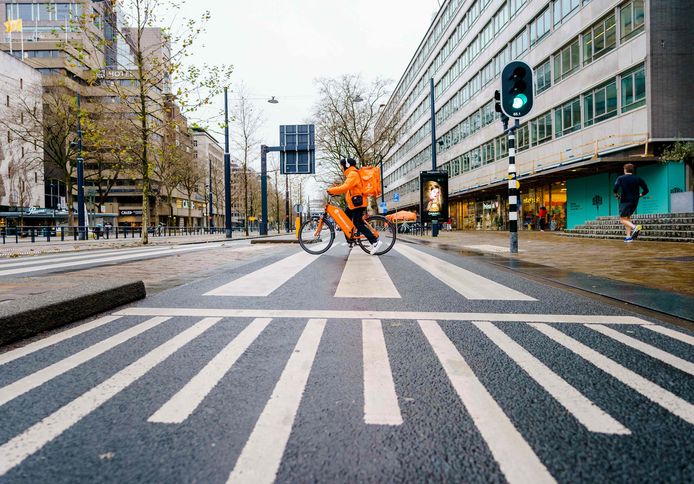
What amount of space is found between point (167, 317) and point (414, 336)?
2056mm

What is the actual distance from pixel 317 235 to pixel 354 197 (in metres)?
1.59

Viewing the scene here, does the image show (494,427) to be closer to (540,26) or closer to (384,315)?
(384,315)

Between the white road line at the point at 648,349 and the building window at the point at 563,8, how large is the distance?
1091 inches

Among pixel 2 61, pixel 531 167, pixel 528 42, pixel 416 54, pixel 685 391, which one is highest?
pixel 416 54

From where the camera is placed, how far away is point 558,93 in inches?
1025

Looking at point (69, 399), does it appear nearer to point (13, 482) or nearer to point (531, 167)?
point (13, 482)

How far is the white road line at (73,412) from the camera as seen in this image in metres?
1.41

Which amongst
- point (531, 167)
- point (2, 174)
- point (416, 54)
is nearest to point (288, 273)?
point (531, 167)

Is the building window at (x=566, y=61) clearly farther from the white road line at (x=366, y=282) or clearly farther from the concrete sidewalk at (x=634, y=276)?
the white road line at (x=366, y=282)

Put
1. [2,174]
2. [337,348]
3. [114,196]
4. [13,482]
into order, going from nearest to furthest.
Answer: [13,482] → [337,348] → [2,174] → [114,196]

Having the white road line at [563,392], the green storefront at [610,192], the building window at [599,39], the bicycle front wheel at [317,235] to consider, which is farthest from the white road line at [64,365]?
the building window at [599,39]

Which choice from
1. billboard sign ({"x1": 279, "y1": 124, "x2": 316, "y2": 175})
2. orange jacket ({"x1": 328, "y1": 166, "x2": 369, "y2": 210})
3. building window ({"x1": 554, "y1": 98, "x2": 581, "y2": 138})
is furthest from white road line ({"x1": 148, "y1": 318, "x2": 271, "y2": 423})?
building window ({"x1": 554, "y1": 98, "x2": 581, "y2": 138})

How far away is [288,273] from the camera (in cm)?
628

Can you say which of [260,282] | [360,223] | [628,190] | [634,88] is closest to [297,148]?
[360,223]
